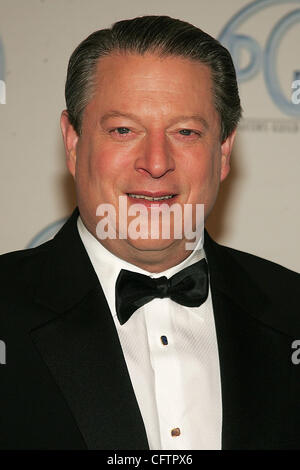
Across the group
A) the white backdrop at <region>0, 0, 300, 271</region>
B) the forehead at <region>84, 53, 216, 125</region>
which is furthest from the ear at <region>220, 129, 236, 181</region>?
the white backdrop at <region>0, 0, 300, 271</region>

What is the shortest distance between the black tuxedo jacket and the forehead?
1.25 feet

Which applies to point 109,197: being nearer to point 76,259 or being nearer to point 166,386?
point 76,259

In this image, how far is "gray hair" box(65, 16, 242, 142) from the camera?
2.10 m

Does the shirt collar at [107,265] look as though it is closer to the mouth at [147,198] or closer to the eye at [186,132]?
the mouth at [147,198]

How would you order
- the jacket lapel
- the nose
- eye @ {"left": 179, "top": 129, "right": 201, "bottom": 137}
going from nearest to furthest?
the jacket lapel, the nose, eye @ {"left": 179, "top": 129, "right": 201, "bottom": 137}

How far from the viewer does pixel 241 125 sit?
312 centimetres

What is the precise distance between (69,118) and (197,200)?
44cm

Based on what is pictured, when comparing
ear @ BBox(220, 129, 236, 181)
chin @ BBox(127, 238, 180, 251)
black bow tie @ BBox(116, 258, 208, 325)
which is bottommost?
black bow tie @ BBox(116, 258, 208, 325)

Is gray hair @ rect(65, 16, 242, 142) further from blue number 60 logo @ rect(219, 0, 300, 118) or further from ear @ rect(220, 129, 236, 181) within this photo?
blue number 60 logo @ rect(219, 0, 300, 118)

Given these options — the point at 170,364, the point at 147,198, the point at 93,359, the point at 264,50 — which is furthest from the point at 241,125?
the point at 93,359

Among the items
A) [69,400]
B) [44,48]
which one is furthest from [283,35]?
[69,400]

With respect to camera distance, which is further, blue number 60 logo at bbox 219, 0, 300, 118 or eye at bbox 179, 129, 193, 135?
blue number 60 logo at bbox 219, 0, 300, 118

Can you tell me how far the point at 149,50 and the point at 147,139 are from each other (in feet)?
0.82

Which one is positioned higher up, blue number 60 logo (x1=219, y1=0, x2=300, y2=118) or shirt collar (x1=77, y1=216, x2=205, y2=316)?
blue number 60 logo (x1=219, y1=0, x2=300, y2=118)
